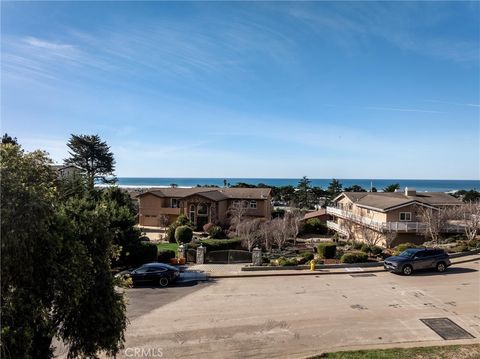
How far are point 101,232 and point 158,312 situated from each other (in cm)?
898

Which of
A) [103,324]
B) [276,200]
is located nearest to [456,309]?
[103,324]

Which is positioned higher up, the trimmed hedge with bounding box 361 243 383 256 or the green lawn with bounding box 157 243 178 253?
the trimmed hedge with bounding box 361 243 383 256

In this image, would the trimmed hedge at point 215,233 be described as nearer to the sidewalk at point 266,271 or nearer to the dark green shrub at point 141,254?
the dark green shrub at point 141,254

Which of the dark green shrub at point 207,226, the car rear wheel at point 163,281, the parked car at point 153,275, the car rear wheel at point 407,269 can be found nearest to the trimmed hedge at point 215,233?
the dark green shrub at point 207,226

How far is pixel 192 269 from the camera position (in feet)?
84.4

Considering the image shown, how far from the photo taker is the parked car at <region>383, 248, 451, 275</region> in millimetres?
23312

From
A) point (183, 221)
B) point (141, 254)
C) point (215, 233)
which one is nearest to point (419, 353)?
point (141, 254)

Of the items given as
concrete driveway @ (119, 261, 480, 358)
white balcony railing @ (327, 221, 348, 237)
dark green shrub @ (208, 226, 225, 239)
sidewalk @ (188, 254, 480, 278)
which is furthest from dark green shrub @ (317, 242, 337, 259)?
dark green shrub @ (208, 226, 225, 239)

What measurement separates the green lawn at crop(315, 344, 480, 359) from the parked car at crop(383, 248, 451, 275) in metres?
11.7

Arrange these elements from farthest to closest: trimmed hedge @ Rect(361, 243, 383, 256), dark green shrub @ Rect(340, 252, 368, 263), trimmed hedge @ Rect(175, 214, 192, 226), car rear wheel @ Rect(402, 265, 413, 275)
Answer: trimmed hedge @ Rect(175, 214, 192, 226), trimmed hedge @ Rect(361, 243, 383, 256), dark green shrub @ Rect(340, 252, 368, 263), car rear wheel @ Rect(402, 265, 413, 275)

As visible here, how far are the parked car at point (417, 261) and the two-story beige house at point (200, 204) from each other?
85.3ft

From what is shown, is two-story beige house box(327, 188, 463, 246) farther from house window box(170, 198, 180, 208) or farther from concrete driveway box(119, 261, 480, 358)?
house window box(170, 198, 180, 208)

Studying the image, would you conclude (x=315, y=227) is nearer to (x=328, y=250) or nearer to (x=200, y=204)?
(x=200, y=204)

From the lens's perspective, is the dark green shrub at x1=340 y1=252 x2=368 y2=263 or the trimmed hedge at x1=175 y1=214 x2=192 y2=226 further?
the trimmed hedge at x1=175 y1=214 x2=192 y2=226
